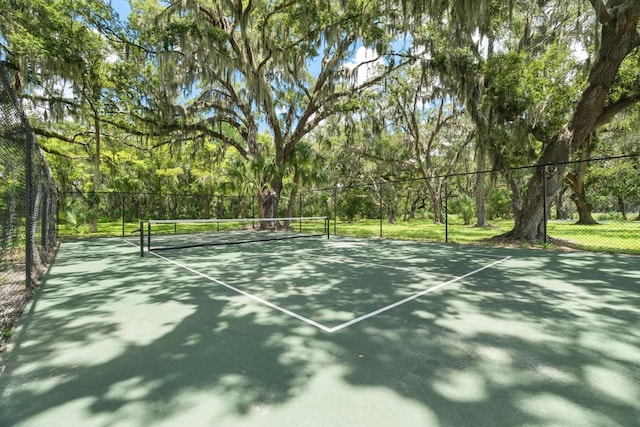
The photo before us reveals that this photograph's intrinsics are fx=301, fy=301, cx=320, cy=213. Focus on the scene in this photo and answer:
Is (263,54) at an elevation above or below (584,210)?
above

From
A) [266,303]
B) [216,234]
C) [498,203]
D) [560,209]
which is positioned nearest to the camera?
[266,303]

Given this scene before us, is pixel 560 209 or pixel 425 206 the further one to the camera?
pixel 560 209

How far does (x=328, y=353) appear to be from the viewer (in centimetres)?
244

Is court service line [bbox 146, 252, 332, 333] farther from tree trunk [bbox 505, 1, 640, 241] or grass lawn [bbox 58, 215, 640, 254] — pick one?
tree trunk [bbox 505, 1, 640, 241]

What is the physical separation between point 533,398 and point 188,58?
13.4m

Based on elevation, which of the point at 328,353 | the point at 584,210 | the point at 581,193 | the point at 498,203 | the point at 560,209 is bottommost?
the point at 328,353

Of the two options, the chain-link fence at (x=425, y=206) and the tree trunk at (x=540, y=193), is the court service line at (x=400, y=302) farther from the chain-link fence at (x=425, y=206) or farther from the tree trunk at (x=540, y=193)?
the chain-link fence at (x=425, y=206)

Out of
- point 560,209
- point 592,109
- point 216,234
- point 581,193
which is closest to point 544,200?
point 592,109

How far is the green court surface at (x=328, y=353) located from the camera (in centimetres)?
174

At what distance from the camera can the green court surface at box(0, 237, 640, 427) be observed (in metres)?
1.74

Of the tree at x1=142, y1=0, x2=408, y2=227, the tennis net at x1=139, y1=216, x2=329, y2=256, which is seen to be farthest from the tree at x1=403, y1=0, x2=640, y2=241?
the tennis net at x1=139, y1=216, x2=329, y2=256

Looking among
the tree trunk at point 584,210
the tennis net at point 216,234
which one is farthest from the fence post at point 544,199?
the tree trunk at point 584,210

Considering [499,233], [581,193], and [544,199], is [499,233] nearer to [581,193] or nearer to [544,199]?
[544,199]

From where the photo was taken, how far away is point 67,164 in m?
17.1
